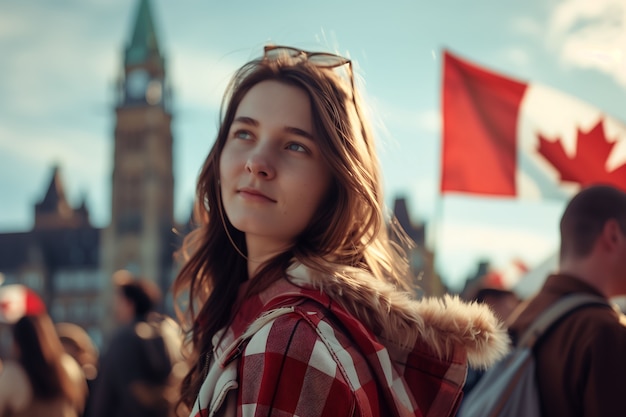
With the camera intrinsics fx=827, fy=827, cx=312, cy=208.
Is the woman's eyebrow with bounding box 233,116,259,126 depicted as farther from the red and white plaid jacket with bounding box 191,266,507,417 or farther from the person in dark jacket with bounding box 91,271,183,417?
the person in dark jacket with bounding box 91,271,183,417

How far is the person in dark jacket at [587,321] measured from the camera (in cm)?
254

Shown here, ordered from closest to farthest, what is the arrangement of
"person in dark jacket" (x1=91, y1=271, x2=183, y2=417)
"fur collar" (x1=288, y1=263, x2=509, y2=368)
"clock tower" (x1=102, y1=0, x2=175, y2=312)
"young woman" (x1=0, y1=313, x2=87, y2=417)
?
"fur collar" (x1=288, y1=263, x2=509, y2=368)
"young woman" (x1=0, y1=313, x2=87, y2=417)
"person in dark jacket" (x1=91, y1=271, x2=183, y2=417)
"clock tower" (x1=102, y1=0, x2=175, y2=312)

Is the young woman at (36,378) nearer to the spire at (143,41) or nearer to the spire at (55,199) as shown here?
the spire at (143,41)

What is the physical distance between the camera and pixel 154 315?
5.53 m

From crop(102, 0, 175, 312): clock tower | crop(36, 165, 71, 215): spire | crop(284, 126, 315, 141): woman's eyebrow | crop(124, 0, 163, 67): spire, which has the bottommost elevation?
crop(36, 165, 71, 215): spire

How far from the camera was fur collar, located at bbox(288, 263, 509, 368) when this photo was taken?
5.46 ft

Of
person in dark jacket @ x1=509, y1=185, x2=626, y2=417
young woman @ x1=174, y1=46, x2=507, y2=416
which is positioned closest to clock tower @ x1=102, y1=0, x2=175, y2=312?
person in dark jacket @ x1=509, y1=185, x2=626, y2=417

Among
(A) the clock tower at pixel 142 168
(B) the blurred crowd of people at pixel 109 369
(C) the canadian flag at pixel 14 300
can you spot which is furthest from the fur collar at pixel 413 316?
(A) the clock tower at pixel 142 168

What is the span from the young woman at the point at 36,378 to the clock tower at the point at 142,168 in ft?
175

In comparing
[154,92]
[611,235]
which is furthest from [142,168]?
[611,235]

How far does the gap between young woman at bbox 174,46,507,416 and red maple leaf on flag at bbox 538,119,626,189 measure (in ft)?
11.0

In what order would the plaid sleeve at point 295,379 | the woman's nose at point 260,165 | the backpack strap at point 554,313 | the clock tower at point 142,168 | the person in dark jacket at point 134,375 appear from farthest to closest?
the clock tower at point 142,168
the person in dark jacket at point 134,375
the backpack strap at point 554,313
the woman's nose at point 260,165
the plaid sleeve at point 295,379

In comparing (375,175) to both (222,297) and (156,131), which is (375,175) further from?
(156,131)

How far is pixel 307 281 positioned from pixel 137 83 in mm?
67258
